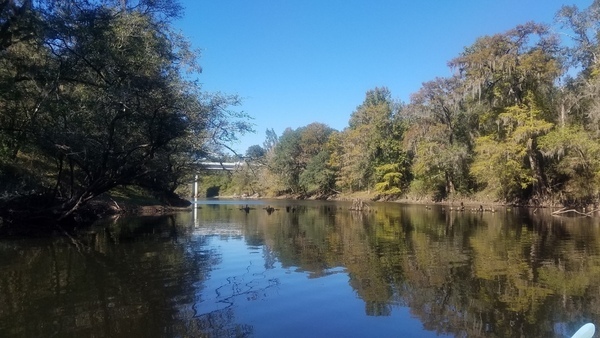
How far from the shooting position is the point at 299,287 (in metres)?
8.95

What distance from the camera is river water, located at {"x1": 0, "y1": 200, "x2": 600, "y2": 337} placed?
21.2 ft

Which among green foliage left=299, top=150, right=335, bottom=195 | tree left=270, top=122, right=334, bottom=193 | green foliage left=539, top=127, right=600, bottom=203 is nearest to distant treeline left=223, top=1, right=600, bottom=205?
green foliage left=539, top=127, right=600, bottom=203

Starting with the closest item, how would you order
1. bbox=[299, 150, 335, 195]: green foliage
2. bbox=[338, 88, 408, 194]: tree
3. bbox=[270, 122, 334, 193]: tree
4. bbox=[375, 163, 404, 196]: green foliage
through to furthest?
1. bbox=[375, 163, 404, 196]: green foliage
2. bbox=[338, 88, 408, 194]: tree
3. bbox=[299, 150, 335, 195]: green foliage
4. bbox=[270, 122, 334, 193]: tree

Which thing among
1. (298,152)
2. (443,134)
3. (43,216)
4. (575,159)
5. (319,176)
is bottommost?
(43,216)

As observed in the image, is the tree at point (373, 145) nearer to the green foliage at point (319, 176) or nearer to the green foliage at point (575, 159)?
the green foliage at point (319, 176)

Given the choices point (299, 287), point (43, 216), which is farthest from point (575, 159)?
point (43, 216)

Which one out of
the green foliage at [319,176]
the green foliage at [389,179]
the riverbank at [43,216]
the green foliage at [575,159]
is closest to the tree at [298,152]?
the green foliage at [319,176]

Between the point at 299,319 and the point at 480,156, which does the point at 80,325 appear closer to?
the point at 299,319

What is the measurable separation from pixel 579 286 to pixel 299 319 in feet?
18.8

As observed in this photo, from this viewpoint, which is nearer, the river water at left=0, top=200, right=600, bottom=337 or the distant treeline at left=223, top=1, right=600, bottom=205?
the river water at left=0, top=200, right=600, bottom=337

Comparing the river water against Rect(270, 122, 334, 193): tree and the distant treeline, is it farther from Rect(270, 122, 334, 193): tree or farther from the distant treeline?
Rect(270, 122, 334, 193): tree

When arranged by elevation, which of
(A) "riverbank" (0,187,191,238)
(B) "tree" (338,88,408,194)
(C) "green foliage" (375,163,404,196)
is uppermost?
(B) "tree" (338,88,408,194)

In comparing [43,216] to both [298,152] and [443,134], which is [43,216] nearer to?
[443,134]

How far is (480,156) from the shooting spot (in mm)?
36969
